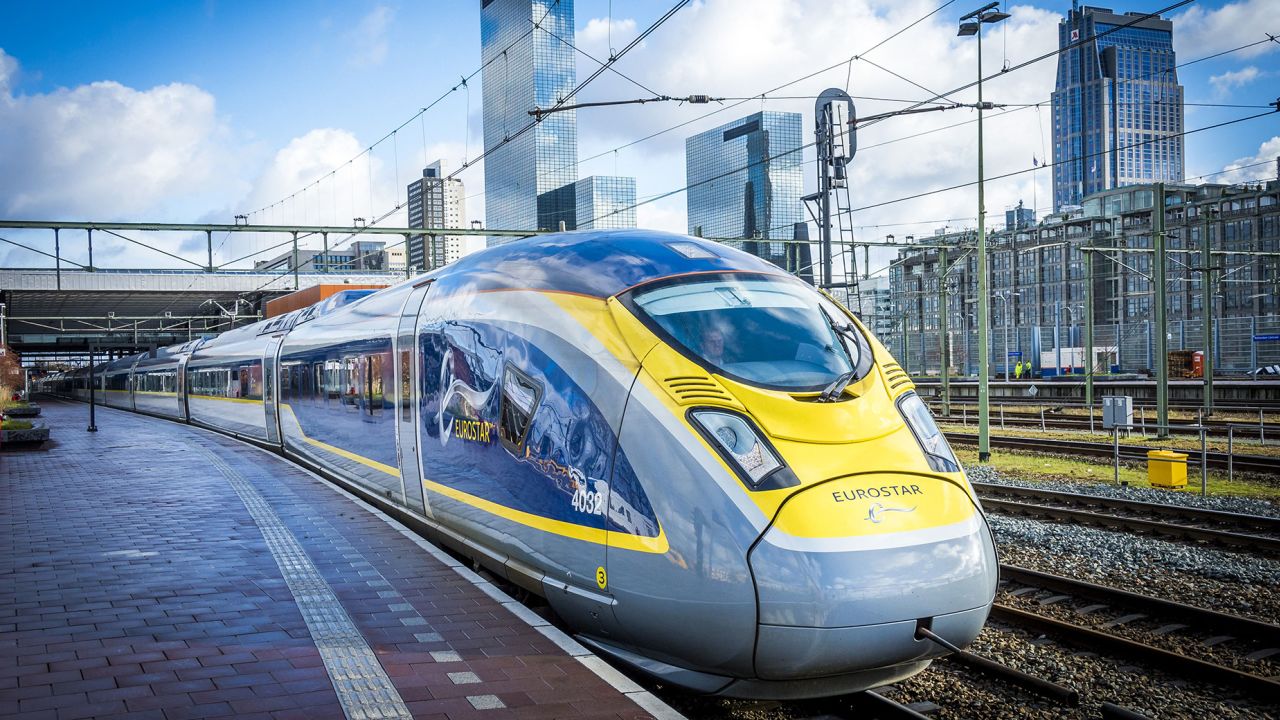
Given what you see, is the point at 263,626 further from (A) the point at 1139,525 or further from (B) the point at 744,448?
(A) the point at 1139,525

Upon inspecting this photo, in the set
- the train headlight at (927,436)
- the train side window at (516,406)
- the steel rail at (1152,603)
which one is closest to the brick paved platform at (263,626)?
the train side window at (516,406)

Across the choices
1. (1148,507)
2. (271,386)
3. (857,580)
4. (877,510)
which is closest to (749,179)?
(271,386)

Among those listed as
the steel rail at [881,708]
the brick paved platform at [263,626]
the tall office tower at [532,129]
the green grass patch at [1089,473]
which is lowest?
the green grass patch at [1089,473]

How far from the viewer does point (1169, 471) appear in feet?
54.1

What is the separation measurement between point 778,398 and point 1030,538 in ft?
25.8

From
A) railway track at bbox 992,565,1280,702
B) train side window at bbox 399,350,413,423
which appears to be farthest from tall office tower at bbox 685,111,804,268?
railway track at bbox 992,565,1280,702

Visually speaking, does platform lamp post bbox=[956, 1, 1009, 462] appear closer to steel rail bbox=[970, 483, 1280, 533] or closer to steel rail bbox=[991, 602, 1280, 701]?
steel rail bbox=[970, 483, 1280, 533]

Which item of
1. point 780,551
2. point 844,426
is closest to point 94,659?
point 780,551

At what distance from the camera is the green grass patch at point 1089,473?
1627 cm

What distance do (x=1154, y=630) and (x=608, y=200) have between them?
84.3 feet

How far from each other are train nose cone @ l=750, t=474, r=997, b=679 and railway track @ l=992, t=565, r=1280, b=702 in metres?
2.83

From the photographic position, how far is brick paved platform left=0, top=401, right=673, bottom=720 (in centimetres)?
546

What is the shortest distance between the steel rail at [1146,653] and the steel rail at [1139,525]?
4.46m

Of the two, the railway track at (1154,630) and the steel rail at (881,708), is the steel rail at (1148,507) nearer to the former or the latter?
the railway track at (1154,630)
